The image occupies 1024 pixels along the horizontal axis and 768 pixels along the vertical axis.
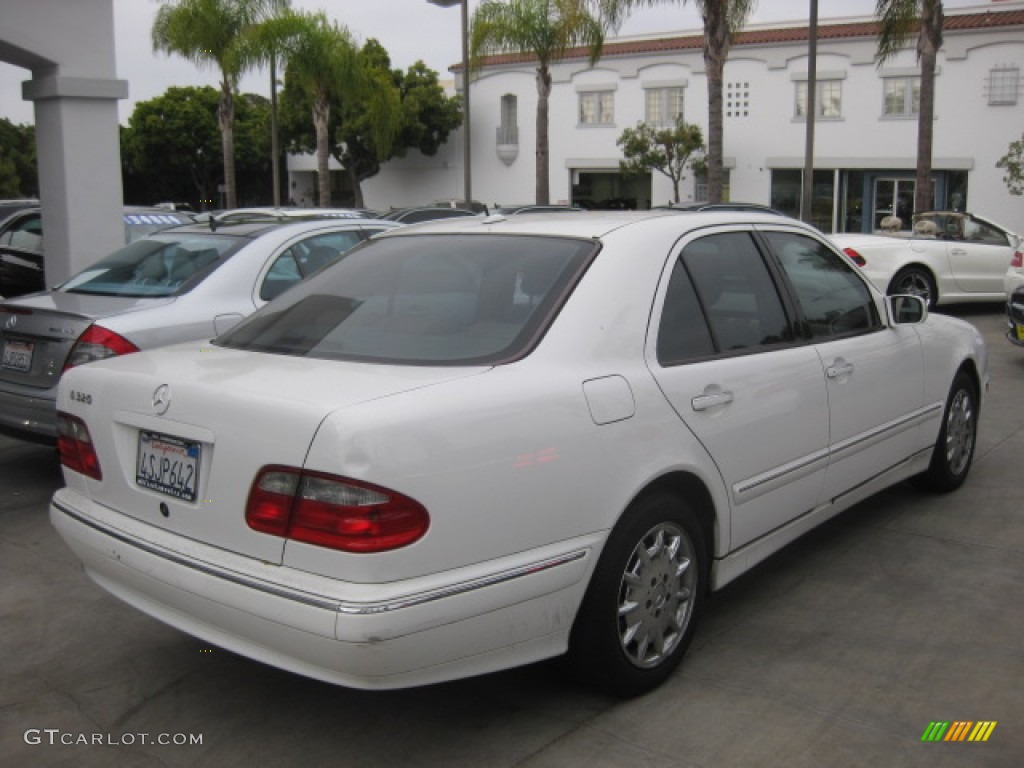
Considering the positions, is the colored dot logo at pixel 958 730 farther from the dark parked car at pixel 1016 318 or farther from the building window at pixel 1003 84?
the building window at pixel 1003 84

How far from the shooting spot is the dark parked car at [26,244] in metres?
12.8

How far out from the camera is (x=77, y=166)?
10469 mm

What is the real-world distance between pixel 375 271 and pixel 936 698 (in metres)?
2.48

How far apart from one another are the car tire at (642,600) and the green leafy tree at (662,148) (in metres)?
34.3

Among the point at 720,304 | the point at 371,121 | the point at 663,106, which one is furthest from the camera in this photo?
the point at 371,121

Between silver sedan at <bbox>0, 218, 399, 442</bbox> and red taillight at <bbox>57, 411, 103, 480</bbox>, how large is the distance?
1.96 metres

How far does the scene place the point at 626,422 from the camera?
3.19 metres

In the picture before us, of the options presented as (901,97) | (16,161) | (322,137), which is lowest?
(322,137)

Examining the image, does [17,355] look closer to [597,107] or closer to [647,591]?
[647,591]

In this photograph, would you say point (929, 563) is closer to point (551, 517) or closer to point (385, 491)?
point (551, 517)

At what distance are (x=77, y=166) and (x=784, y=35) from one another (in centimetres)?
Answer: 2930

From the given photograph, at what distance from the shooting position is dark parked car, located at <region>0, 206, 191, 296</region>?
12.8m

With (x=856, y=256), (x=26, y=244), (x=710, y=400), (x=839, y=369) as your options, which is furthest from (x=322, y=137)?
(x=710, y=400)

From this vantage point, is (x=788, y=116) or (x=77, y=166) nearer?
(x=77, y=166)
